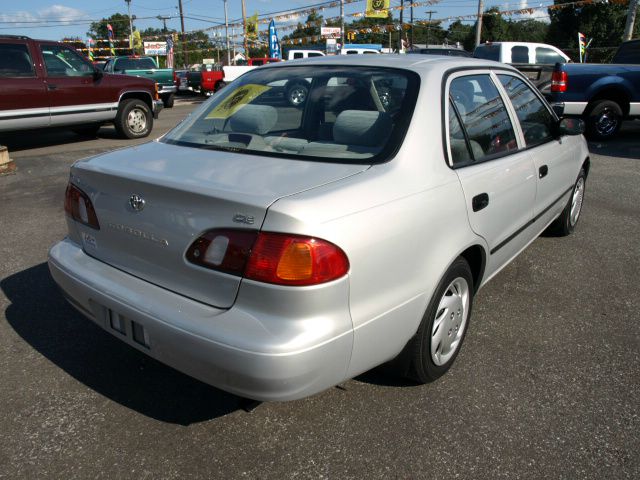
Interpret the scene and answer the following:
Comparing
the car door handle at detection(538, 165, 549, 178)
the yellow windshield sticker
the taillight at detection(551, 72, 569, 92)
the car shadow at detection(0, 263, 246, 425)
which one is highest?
the yellow windshield sticker

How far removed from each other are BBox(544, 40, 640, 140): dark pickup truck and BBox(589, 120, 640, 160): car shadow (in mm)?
331

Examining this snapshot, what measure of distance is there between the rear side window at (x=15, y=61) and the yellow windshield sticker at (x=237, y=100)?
7.36m

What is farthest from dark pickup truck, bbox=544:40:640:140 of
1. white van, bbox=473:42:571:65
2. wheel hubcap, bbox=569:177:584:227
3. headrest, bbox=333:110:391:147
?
headrest, bbox=333:110:391:147

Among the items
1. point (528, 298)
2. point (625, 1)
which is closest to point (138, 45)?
point (625, 1)

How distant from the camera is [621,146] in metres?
10.4

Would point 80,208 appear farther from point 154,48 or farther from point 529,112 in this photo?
point 154,48

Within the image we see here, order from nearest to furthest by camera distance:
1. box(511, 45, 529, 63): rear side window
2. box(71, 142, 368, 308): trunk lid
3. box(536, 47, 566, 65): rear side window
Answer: box(71, 142, 368, 308): trunk lid
box(511, 45, 529, 63): rear side window
box(536, 47, 566, 65): rear side window

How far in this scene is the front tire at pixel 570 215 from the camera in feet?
16.2

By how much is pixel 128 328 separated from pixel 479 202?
181 cm

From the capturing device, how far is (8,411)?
8.50ft

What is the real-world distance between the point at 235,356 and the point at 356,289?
1.68 ft

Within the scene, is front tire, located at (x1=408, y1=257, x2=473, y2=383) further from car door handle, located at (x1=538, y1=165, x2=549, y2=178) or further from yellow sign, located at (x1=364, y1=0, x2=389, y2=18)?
yellow sign, located at (x1=364, y1=0, x2=389, y2=18)

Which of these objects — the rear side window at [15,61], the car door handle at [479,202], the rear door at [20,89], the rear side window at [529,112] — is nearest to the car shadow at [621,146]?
the rear side window at [529,112]

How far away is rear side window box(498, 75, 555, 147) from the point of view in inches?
143
